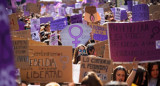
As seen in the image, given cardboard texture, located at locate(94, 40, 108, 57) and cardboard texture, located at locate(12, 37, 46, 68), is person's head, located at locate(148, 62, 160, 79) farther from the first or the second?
cardboard texture, located at locate(94, 40, 108, 57)

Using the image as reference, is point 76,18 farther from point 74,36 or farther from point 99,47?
point 99,47

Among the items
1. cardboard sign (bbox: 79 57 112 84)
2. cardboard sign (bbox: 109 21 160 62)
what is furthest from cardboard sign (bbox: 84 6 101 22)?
cardboard sign (bbox: 79 57 112 84)

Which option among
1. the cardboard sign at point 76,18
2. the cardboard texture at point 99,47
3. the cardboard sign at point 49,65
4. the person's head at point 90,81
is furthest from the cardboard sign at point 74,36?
the person's head at point 90,81

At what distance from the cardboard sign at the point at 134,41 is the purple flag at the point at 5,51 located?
137 inches

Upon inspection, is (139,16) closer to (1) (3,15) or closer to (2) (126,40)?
(2) (126,40)

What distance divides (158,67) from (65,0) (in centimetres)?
2869

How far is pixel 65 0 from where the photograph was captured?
32.9 meters

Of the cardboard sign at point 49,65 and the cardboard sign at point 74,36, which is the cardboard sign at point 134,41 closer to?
the cardboard sign at point 49,65

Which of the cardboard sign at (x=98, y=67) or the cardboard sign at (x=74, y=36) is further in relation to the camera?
the cardboard sign at (x=74, y=36)

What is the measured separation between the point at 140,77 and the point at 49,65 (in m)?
1.32

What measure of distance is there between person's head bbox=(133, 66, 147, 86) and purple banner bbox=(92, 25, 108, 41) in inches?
162

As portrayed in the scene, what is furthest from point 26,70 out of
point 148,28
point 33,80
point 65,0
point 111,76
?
point 65,0

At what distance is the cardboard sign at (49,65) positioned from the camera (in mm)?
4840

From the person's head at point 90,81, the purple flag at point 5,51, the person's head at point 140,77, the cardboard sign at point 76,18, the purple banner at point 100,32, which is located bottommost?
the person's head at point 140,77
